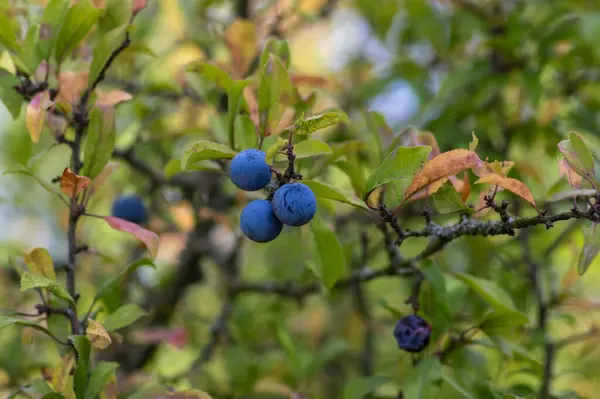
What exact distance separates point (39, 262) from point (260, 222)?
1.26 ft

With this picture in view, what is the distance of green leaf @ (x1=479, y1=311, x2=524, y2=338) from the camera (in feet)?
3.75

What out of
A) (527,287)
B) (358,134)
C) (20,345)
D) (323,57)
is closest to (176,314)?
(20,345)

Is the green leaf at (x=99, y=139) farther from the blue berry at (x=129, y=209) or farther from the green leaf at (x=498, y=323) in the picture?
the green leaf at (x=498, y=323)

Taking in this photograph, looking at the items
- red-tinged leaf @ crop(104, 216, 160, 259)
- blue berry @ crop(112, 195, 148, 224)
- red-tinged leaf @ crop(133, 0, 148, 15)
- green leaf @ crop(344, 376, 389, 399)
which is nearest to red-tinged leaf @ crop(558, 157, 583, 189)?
green leaf @ crop(344, 376, 389, 399)

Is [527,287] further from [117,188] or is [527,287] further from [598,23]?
[117,188]

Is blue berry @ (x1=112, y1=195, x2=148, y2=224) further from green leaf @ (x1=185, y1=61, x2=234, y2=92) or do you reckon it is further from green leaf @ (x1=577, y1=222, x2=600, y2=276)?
green leaf @ (x1=577, y1=222, x2=600, y2=276)

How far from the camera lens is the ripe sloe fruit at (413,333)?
111cm

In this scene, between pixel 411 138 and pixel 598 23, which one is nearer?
pixel 411 138

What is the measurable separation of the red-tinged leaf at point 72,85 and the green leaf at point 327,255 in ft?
1.54

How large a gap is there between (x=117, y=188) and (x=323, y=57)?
188cm

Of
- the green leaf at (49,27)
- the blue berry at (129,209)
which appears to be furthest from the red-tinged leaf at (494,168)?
the blue berry at (129,209)

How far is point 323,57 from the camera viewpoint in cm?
369

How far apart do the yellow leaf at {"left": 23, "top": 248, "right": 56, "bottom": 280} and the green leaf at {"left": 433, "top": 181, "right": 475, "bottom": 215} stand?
62cm

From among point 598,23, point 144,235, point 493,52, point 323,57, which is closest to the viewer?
point 144,235
